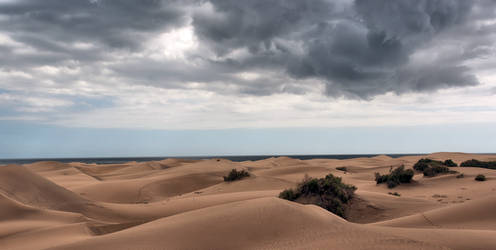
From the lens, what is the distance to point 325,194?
11.1 meters

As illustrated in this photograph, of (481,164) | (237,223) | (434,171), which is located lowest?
(237,223)

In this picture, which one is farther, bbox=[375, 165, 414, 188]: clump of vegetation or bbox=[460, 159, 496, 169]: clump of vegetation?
bbox=[460, 159, 496, 169]: clump of vegetation

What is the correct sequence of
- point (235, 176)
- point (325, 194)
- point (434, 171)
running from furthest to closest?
point (235, 176) < point (434, 171) < point (325, 194)

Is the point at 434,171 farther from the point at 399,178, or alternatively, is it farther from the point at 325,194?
the point at 325,194

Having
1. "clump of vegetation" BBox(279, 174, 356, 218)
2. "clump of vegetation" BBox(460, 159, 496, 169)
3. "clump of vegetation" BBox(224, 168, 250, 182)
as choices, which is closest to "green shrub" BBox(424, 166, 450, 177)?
"clump of vegetation" BBox(460, 159, 496, 169)

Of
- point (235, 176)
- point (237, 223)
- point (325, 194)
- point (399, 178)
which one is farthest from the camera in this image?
point (235, 176)

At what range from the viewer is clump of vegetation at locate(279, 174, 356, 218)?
35.3 feet

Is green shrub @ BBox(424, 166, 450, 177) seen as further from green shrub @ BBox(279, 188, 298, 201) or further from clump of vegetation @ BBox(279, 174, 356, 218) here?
green shrub @ BBox(279, 188, 298, 201)

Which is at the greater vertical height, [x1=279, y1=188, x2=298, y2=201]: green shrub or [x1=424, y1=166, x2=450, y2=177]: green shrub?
[x1=424, y1=166, x2=450, y2=177]: green shrub

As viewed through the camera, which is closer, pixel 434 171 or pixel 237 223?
pixel 237 223

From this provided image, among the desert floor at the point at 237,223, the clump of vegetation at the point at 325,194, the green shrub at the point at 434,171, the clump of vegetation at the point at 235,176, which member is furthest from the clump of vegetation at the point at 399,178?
the clump of vegetation at the point at 235,176

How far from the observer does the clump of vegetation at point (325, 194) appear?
1075 centimetres

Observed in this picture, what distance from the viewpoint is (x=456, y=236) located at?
5133mm

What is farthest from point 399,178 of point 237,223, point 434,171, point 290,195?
point 237,223
